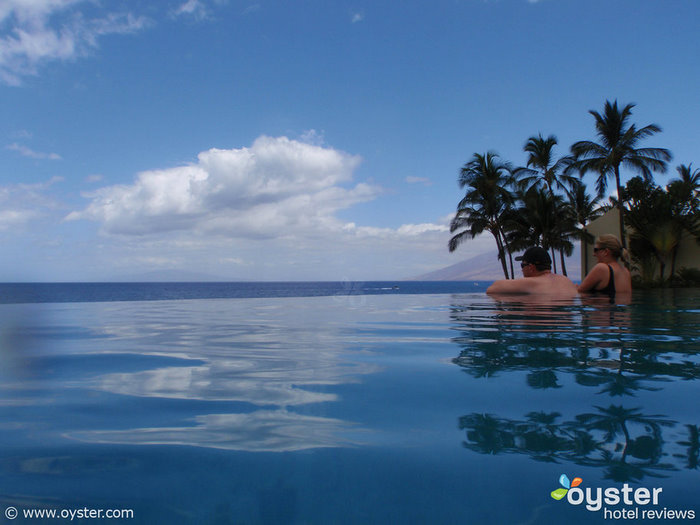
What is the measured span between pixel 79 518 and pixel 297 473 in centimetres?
43

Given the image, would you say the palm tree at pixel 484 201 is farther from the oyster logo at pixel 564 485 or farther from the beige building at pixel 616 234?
the oyster logo at pixel 564 485

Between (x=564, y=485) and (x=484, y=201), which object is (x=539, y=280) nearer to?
(x=564, y=485)

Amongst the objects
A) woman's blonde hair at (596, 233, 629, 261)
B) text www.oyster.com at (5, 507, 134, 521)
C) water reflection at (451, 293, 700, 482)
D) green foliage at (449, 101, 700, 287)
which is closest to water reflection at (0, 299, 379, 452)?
text www.oyster.com at (5, 507, 134, 521)

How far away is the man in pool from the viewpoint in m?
5.97

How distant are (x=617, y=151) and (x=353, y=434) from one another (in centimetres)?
2819

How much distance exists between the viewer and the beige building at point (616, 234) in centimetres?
2562

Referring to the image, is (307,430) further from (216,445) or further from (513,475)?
(513,475)

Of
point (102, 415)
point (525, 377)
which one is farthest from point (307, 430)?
point (525, 377)

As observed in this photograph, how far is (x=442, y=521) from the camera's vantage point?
2.84 feet

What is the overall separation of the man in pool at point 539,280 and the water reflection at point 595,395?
8.82 feet

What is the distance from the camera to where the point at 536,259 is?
5969mm

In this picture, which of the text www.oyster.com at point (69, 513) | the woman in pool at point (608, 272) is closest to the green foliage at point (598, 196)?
the woman in pool at point (608, 272)

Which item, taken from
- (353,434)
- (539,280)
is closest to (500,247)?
(539,280)

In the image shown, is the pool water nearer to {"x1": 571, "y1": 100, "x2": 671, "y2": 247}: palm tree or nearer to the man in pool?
the man in pool
